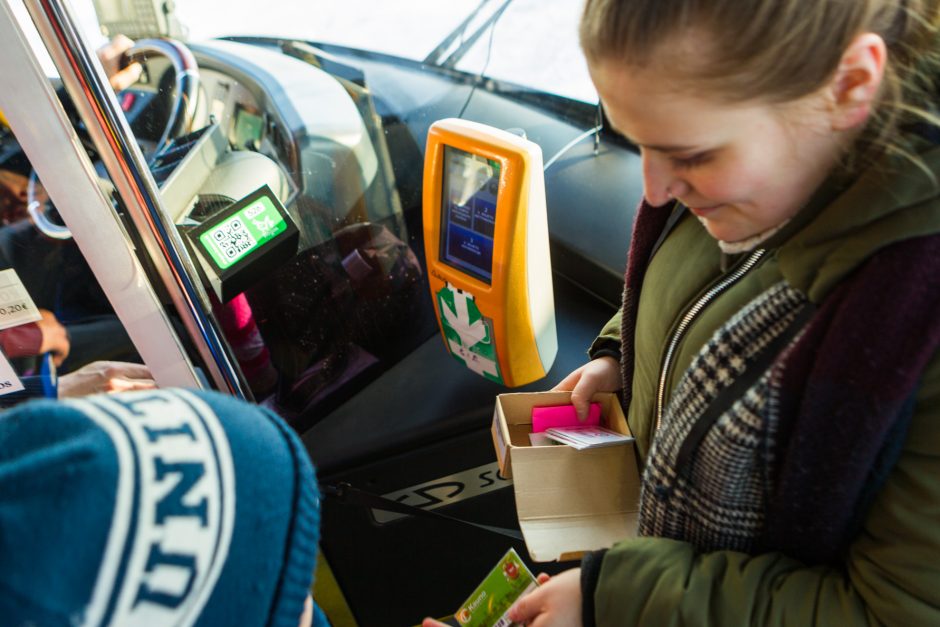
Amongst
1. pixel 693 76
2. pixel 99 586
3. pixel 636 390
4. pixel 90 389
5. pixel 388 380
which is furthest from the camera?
pixel 388 380

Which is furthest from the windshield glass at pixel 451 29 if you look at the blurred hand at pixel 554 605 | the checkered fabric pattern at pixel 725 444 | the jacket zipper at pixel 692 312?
the blurred hand at pixel 554 605

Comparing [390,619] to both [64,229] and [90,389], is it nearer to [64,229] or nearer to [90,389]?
[90,389]

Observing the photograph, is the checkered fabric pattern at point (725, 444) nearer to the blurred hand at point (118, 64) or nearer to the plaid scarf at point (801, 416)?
the plaid scarf at point (801, 416)

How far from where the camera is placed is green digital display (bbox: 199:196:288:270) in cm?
115

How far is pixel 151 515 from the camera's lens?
45 cm

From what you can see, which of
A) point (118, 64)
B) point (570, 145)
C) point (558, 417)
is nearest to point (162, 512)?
point (558, 417)

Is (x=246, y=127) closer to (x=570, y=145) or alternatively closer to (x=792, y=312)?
A: (x=570, y=145)

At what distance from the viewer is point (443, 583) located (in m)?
1.55

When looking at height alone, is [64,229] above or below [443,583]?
above

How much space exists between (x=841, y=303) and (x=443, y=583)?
1.17 metres

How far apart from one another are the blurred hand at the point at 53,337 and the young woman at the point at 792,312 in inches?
36.0

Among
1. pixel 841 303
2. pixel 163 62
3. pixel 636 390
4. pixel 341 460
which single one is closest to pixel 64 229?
pixel 163 62

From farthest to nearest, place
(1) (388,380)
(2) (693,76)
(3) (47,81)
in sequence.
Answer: (1) (388,380)
(3) (47,81)
(2) (693,76)

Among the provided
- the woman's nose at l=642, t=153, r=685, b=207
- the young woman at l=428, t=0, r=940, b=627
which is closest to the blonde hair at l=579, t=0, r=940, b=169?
the young woman at l=428, t=0, r=940, b=627
